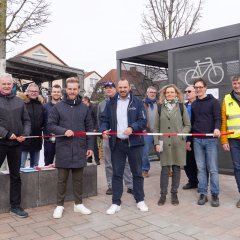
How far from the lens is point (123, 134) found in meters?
5.01

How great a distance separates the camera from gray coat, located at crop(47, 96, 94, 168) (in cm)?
494

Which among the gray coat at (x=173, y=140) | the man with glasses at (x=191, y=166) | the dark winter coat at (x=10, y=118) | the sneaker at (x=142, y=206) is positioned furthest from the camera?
the man with glasses at (x=191, y=166)

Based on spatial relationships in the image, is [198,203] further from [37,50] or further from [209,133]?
[37,50]

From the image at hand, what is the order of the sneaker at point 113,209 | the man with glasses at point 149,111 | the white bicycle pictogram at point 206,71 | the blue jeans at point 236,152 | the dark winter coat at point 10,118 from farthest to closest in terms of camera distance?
the white bicycle pictogram at point 206,71 → the man with glasses at point 149,111 → the blue jeans at point 236,152 → the sneaker at point 113,209 → the dark winter coat at point 10,118

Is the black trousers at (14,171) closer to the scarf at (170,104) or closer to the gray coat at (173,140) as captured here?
the gray coat at (173,140)

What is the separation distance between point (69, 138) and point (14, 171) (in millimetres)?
886

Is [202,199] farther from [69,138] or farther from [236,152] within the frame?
[69,138]

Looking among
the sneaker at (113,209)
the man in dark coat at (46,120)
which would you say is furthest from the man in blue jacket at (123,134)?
the man in dark coat at (46,120)

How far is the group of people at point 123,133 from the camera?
16.2ft

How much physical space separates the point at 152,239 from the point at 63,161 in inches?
63.3

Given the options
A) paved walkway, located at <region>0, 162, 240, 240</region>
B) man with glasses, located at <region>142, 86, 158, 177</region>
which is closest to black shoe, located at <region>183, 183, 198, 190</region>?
paved walkway, located at <region>0, 162, 240, 240</region>

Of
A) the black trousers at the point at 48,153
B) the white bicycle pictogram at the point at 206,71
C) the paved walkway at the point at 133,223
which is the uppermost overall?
the white bicycle pictogram at the point at 206,71

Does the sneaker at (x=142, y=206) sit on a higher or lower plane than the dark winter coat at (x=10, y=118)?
lower

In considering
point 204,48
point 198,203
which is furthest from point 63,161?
point 204,48
